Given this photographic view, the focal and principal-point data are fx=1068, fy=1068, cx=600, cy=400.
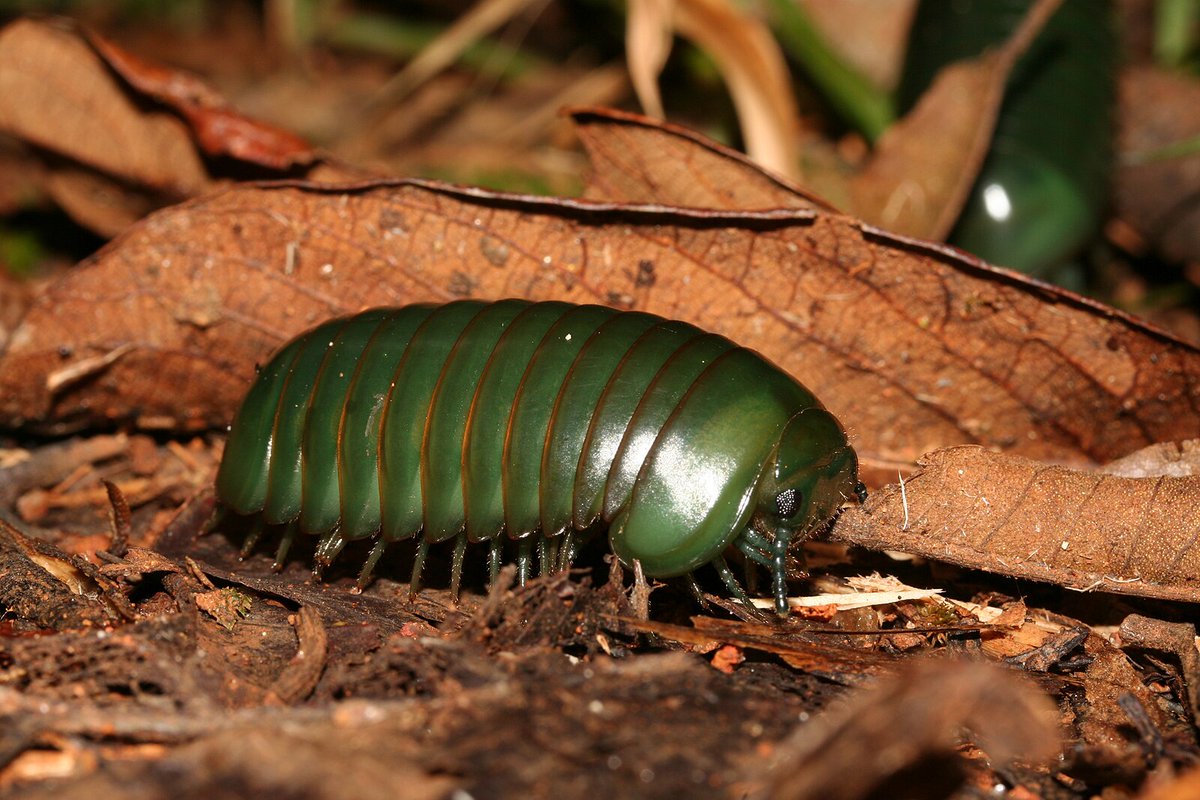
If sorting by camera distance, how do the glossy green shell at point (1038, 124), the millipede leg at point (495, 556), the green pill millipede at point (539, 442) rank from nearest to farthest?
the green pill millipede at point (539, 442)
the millipede leg at point (495, 556)
the glossy green shell at point (1038, 124)

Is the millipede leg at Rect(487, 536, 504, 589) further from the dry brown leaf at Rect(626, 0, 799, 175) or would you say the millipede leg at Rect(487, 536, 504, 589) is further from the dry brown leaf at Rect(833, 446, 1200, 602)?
the dry brown leaf at Rect(626, 0, 799, 175)

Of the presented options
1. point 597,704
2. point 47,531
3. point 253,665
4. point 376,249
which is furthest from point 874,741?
point 47,531

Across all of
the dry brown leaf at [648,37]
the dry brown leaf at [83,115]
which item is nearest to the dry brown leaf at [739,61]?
the dry brown leaf at [648,37]

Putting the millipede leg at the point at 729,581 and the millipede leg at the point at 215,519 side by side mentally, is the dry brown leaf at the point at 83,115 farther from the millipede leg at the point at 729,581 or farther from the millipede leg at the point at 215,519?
the millipede leg at the point at 729,581

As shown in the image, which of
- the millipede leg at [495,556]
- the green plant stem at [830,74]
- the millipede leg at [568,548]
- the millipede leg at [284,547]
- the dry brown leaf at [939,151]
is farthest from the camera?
the green plant stem at [830,74]

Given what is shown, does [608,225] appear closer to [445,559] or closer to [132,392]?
[445,559]

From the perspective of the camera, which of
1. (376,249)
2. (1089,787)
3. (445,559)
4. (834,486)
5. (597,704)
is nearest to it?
(597,704)

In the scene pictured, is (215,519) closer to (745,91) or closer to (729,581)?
(729,581)

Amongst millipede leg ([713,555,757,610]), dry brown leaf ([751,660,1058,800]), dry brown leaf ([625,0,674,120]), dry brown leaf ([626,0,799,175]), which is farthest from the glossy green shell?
dry brown leaf ([751,660,1058,800])
